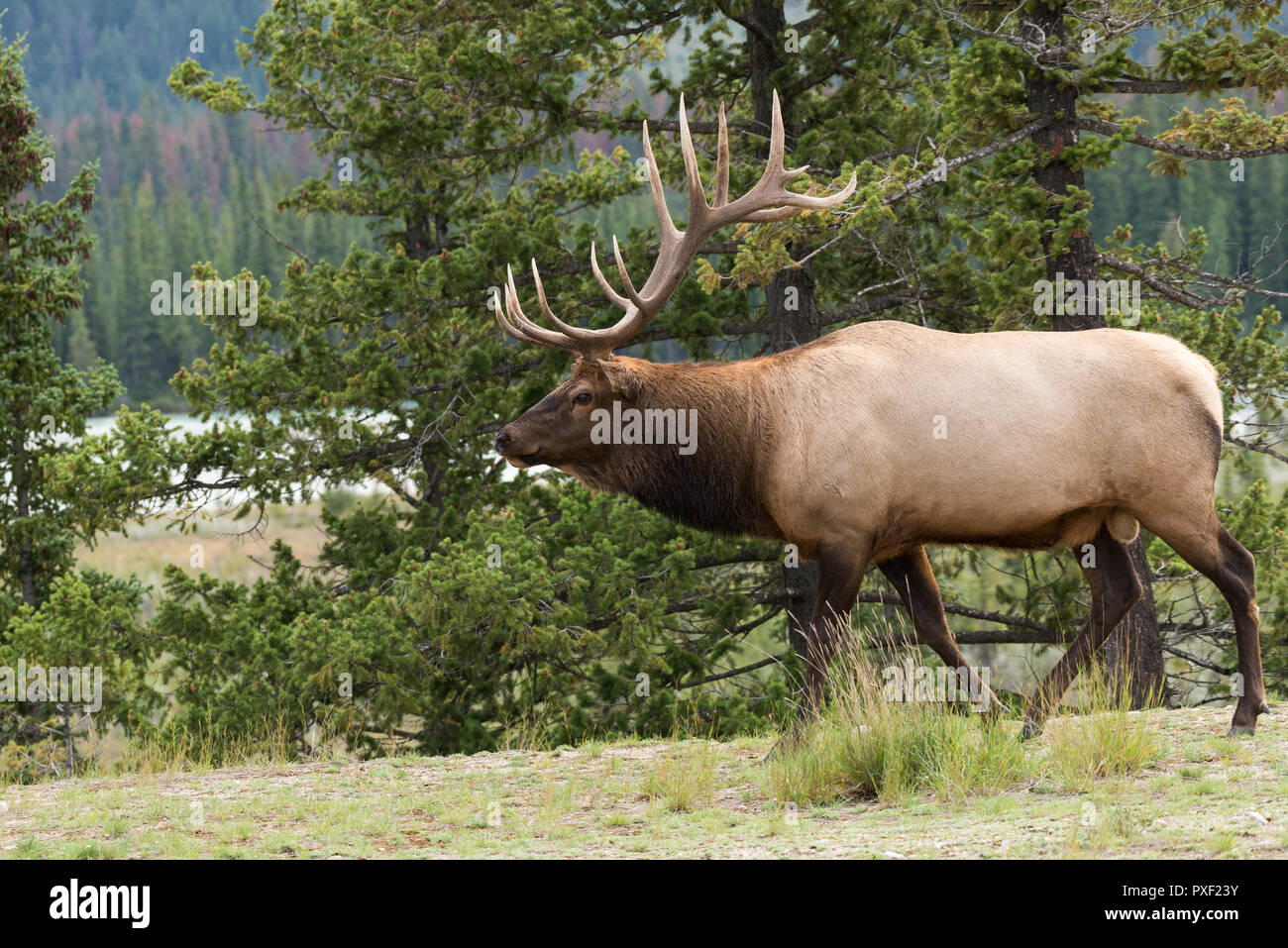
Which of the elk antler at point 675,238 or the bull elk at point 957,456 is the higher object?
the elk antler at point 675,238

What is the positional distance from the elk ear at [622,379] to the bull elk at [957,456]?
0.04 feet

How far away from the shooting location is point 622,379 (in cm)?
760

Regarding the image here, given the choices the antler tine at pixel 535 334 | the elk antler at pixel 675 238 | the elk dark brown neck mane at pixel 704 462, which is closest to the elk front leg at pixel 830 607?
the elk dark brown neck mane at pixel 704 462

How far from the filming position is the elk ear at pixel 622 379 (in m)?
7.59

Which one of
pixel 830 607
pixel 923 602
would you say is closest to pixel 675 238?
pixel 830 607

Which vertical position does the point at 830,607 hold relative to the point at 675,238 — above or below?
below

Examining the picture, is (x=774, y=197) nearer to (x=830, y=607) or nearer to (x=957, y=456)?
(x=957, y=456)

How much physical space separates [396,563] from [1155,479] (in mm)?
8598

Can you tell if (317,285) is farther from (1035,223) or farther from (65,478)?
(1035,223)

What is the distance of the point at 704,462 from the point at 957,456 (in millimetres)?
1381

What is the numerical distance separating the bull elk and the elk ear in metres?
0.01

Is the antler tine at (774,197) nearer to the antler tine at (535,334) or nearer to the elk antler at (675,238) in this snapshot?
the elk antler at (675,238)

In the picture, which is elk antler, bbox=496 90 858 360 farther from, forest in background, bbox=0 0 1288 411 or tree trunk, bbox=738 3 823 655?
forest in background, bbox=0 0 1288 411

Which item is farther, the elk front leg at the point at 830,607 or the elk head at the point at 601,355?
the elk head at the point at 601,355
